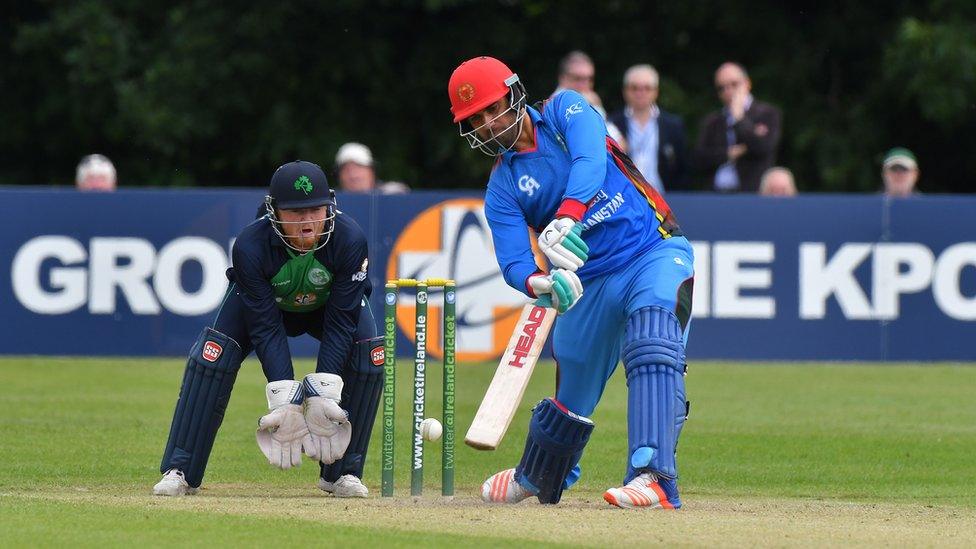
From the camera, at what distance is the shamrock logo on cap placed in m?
7.51

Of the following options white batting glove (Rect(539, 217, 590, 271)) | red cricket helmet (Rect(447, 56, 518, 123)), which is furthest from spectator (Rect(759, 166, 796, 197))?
white batting glove (Rect(539, 217, 590, 271))

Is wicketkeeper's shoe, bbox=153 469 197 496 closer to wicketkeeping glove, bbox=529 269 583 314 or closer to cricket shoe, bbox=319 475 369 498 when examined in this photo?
cricket shoe, bbox=319 475 369 498

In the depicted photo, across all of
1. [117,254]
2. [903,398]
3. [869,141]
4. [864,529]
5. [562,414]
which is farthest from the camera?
[869,141]

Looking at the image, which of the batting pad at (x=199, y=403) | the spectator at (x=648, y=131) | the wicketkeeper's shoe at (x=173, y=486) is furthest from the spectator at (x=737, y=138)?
the wicketkeeper's shoe at (x=173, y=486)

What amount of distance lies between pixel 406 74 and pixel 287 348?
13663 mm

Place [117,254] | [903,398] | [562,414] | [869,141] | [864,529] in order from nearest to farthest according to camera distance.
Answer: [864,529] → [562,414] → [903,398] → [117,254] → [869,141]

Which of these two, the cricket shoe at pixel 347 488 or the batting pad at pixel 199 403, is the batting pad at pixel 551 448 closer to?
the cricket shoe at pixel 347 488

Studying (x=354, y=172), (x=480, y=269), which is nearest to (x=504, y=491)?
(x=480, y=269)

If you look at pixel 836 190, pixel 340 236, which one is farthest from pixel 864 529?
pixel 836 190

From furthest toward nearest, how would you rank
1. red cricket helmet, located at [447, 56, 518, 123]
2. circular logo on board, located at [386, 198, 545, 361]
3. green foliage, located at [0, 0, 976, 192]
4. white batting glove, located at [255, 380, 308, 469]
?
green foliage, located at [0, 0, 976, 192], circular logo on board, located at [386, 198, 545, 361], white batting glove, located at [255, 380, 308, 469], red cricket helmet, located at [447, 56, 518, 123]

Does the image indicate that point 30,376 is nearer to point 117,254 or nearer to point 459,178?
point 117,254

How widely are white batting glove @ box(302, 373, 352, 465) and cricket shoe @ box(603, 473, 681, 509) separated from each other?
4.45 feet

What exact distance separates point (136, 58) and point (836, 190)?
28.4 ft

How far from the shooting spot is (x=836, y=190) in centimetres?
2044
